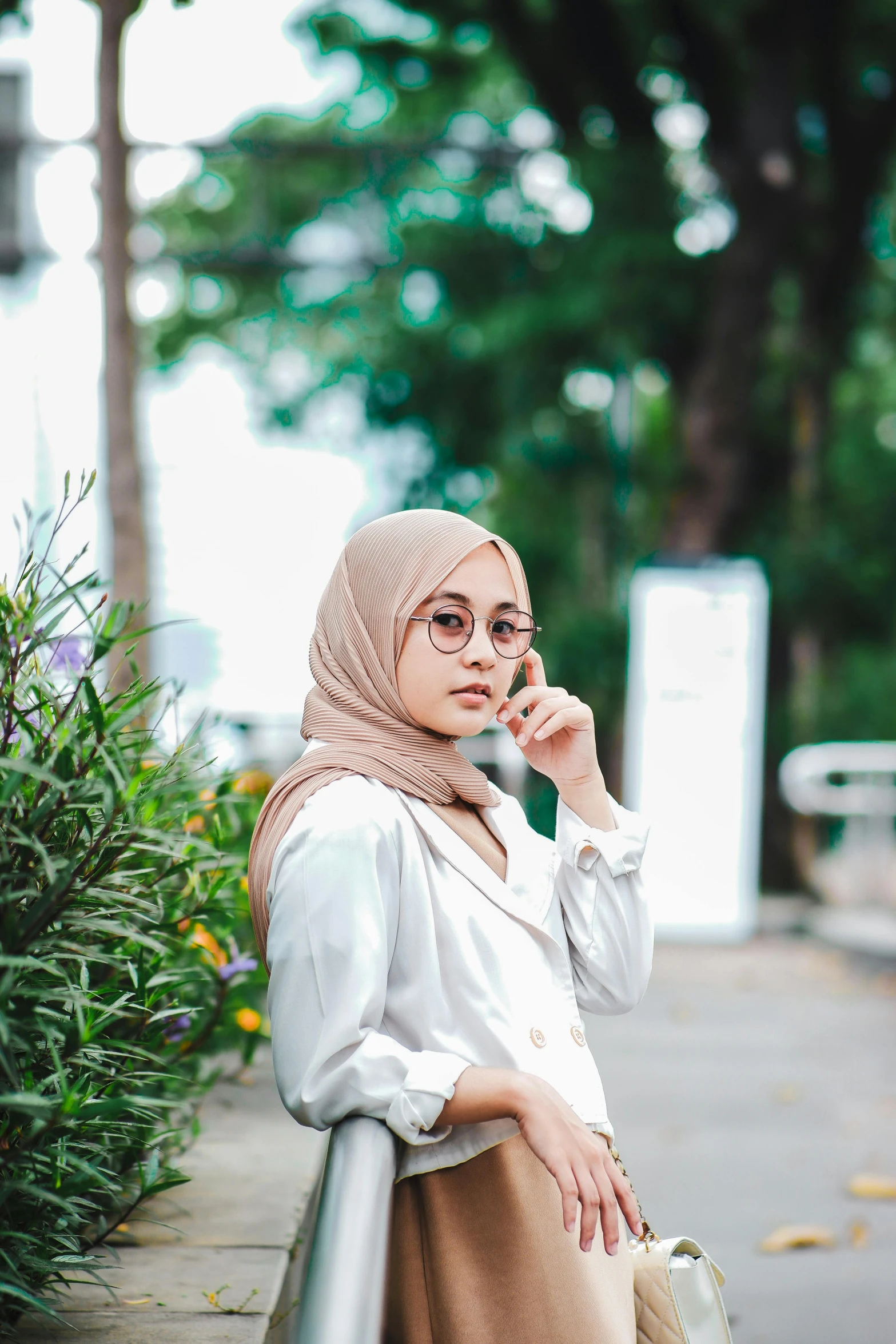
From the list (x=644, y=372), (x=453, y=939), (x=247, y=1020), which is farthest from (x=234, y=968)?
(x=644, y=372)

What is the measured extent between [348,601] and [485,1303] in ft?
3.10

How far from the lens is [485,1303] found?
1803 millimetres

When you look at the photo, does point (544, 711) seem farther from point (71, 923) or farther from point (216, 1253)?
point (216, 1253)

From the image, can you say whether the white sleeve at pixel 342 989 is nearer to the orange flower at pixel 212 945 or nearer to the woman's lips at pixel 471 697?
the woman's lips at pixel 471 697

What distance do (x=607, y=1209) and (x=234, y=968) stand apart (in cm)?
160

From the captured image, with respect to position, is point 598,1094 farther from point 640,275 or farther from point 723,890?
point 640,275

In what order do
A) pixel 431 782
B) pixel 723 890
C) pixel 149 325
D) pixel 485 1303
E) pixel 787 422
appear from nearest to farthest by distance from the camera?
pixel 485 1303 → pixel 431 782 → pixel 723 890 → pixel 787 422 → pixel 149 325

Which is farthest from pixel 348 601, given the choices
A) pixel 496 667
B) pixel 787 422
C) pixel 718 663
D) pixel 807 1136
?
pixel 787 422

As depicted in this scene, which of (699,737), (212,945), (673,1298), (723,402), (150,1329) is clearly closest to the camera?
(673,1298)

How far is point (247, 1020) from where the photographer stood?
3633 millimetres

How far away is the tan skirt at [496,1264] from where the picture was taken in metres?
1.79

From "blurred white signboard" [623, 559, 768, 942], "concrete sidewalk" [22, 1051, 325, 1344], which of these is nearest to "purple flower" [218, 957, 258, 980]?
"concrete sidewalk" [22, 1051, 325, 1344]

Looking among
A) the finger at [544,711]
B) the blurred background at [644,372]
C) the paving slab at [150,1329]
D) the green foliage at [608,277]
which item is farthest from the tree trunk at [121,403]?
the green foliage at [608,277]

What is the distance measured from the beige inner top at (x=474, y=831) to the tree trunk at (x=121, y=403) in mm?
3778
